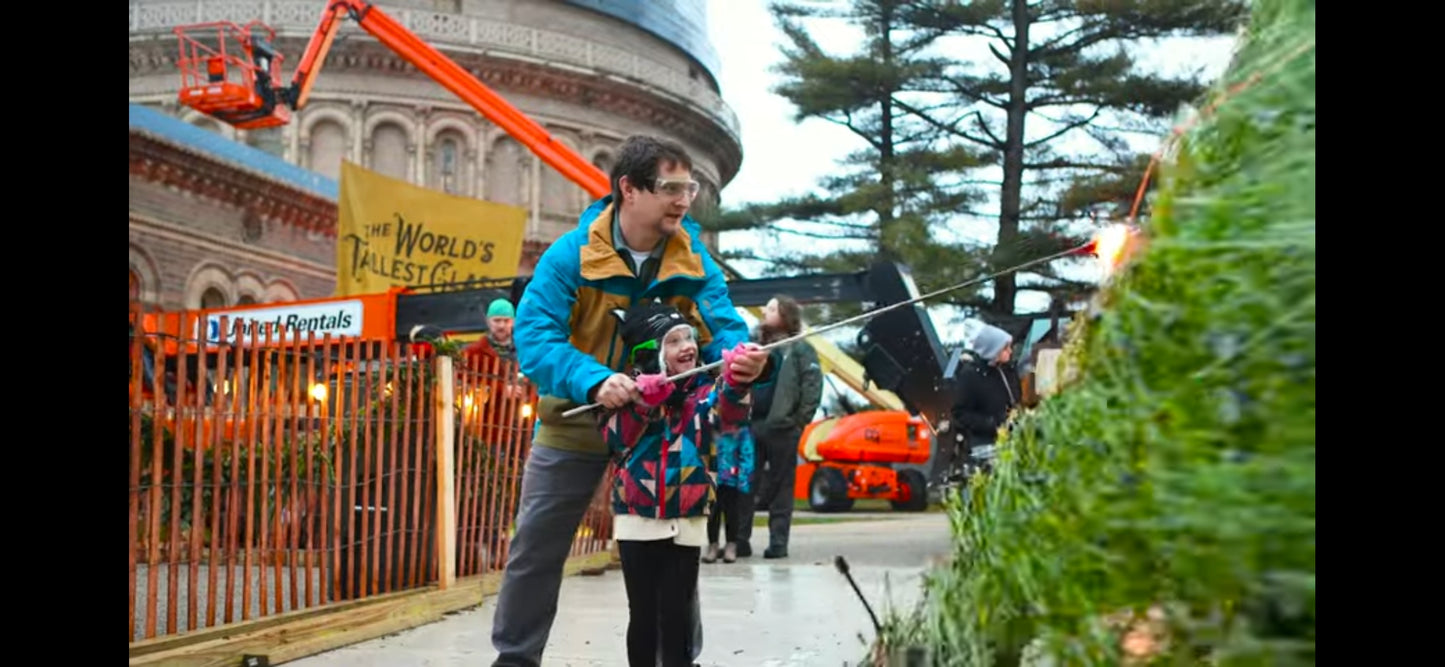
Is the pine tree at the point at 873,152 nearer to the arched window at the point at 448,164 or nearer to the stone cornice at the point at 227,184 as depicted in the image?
the stone cornice at the point at 227,184

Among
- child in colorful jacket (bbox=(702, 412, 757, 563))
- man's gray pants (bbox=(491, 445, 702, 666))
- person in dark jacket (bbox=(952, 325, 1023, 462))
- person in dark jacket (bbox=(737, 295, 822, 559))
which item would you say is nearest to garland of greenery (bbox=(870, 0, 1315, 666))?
man's gray pants (bbox=(491, 445, 702, 666))

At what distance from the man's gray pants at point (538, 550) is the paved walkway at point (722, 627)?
93 centimetres

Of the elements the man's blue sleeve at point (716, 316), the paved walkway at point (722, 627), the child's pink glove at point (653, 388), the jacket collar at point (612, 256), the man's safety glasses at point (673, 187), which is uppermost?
the man's safety glasses at point (673, 187)

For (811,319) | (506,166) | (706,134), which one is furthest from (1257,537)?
(706,134)

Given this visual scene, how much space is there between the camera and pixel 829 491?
21.7 m

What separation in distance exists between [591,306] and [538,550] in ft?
2.43

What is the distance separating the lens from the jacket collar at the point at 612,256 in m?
3.89

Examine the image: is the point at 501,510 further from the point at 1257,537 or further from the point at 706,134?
the point at 706,134

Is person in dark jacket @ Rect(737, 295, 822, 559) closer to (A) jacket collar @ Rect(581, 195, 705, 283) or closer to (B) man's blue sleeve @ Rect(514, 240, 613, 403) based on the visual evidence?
(A) jacket collar @ Rect(581, 195, 705, 283)

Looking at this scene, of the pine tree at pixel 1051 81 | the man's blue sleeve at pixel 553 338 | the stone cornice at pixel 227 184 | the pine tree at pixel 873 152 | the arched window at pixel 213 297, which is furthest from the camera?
the arched window at pixel 213 297

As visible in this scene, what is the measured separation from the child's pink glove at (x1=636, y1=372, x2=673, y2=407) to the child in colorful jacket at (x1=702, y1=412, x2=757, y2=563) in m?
5.92

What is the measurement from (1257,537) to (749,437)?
894 centimetres

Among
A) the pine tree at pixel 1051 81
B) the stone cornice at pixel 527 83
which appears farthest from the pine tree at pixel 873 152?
the stone cornice at pixel 527 83

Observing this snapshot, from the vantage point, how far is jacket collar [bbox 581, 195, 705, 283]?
3.89 metres
